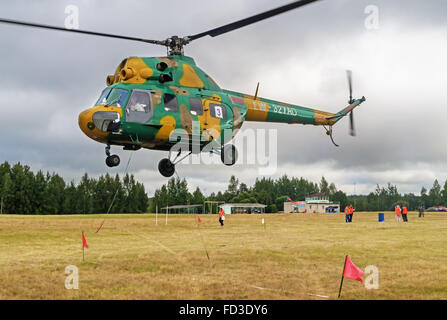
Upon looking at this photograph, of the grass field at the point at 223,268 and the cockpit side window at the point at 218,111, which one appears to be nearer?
the grass field at the point at 223,268

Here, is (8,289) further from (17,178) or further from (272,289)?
(17,178)

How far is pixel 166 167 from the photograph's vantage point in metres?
16.5

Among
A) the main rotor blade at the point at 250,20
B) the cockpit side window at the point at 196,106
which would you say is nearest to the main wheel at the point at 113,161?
the cockpit side window at the point at 196,106

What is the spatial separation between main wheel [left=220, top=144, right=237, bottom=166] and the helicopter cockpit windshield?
480 cm

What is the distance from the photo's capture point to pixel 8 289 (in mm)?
11039

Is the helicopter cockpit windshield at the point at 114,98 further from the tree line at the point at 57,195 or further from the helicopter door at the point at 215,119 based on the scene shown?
the tree line at the point at 57,195

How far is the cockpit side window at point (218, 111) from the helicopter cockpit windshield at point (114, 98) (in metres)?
3.60

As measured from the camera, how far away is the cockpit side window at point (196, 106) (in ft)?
50.7

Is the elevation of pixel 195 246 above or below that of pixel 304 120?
below

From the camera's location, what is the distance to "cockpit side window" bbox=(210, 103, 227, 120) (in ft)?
53.1
